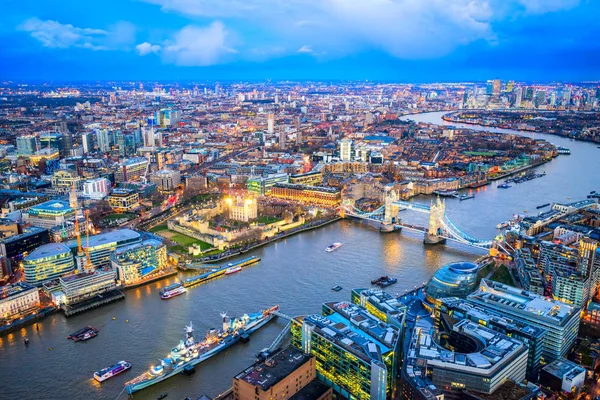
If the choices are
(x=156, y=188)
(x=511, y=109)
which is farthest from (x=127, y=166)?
(x=511, y=109)

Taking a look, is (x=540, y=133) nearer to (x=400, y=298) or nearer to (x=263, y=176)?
(x=263, y=176)

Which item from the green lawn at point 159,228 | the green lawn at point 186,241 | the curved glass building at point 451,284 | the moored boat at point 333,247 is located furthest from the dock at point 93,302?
the curved glass building at point 451,284

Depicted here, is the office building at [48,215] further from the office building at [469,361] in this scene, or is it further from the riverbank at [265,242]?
the office building at [469,361]

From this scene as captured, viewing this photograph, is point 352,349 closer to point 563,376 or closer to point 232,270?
point 563,376

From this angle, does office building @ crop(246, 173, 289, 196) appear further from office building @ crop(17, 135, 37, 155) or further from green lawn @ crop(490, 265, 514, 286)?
office building @ crop(17, 135, 37, 155)

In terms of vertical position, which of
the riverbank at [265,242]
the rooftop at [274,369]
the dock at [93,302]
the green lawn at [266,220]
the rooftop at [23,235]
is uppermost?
the rooftop at [23,235]

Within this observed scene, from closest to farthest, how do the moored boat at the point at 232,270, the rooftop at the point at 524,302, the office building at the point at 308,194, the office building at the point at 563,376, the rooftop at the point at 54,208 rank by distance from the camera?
the office building at the point at 563,376
the rooftop at the point at 524,302
the moored boat at the point at 232,270
the rooftop at the point at 54,208
the office building at the point at 308,194

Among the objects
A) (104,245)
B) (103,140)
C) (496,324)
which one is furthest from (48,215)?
(103,140)

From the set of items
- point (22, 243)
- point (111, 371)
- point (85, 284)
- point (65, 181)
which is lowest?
point (111, 371)
